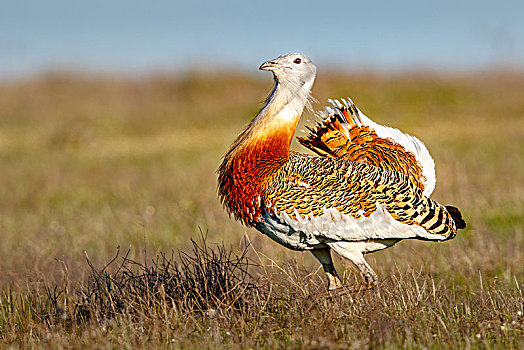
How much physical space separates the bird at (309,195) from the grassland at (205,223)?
0.25 m

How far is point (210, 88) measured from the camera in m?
17.9

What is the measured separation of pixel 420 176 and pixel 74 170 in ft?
23.8

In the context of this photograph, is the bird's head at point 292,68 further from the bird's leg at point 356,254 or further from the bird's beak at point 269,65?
the bird's leg at point 356,254

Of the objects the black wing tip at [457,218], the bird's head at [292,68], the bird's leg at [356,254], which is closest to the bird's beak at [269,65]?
the bird's head at [292,68]

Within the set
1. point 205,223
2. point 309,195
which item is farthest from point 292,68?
point 205,223

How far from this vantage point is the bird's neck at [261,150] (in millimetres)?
3914

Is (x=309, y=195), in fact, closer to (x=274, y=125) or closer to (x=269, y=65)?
(x=274, y=125)

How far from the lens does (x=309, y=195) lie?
3848 millimetres

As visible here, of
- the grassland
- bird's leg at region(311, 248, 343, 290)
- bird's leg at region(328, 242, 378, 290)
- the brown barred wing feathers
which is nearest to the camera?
the grassland

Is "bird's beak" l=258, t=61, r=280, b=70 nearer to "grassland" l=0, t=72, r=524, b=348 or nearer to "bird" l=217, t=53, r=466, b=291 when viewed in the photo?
"bird" l=217, t=53, r=466, b=291

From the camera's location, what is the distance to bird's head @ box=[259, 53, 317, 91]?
404 centimetres


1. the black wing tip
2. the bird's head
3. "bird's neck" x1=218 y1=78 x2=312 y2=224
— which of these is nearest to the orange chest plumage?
"bird's neck" x1=218 y1=78 x2=312 y2=224

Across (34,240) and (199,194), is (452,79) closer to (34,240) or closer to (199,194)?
(199,194)

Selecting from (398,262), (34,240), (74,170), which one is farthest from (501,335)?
(74,170)
